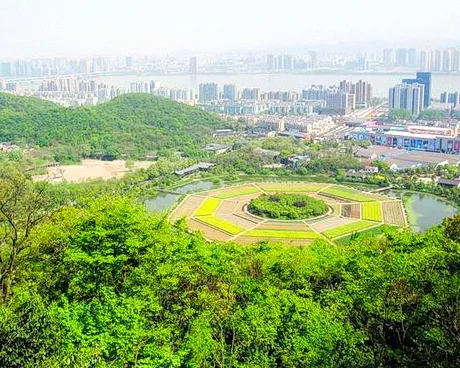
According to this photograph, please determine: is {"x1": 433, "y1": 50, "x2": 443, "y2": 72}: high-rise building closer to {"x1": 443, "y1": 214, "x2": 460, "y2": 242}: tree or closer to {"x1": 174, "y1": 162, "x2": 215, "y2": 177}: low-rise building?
{"x1": 174, "y1": 162, "x2": 215, "y2": 177}: low-rise building

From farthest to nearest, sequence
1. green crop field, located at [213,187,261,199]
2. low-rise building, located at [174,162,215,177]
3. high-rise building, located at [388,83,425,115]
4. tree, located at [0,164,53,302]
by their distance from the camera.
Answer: high-rise building, located at [388,83,425,115]
low-rise building, located at [174,162,215,177]
green crop field, located at [213,187,261,199]
tree, located at [0,164,53,302]

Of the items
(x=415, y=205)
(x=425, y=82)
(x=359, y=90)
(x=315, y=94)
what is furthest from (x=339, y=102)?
(x=415, y=205)

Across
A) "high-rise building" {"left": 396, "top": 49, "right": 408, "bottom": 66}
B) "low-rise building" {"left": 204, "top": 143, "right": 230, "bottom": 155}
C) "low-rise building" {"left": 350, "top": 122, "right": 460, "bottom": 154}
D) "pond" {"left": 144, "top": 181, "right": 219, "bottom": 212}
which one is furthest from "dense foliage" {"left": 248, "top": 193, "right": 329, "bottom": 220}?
"high-rise building" {"left": 396, "top": 49, "right": 408, "bottom": 66}

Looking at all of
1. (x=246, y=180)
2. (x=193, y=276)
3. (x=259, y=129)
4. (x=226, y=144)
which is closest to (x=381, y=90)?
(x=259, y=129)

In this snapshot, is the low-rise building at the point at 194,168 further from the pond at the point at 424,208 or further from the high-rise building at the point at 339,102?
the high-rise building at the point at 339,102

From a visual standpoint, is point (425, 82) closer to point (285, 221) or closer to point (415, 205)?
point (415, 205)

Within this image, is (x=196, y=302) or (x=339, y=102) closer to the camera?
(x=196, y=302)

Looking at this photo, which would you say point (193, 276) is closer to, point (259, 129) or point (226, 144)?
point (226, 144)
